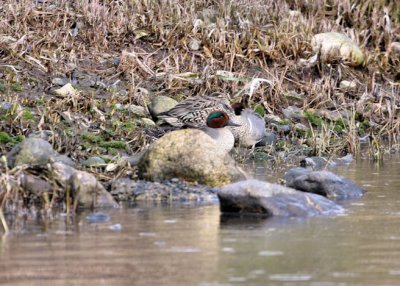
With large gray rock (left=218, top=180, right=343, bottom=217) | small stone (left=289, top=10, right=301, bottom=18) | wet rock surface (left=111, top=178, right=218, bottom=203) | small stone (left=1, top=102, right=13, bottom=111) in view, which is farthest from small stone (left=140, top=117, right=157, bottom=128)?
small stone (left=289, top=10, right=301, bottom=18)

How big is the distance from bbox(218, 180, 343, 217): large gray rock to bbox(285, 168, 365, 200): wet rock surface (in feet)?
3.29

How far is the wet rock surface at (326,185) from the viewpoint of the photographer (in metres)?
10.4

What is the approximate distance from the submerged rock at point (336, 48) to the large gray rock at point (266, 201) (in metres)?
7.59

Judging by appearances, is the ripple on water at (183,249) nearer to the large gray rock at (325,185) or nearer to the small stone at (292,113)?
the large gray rock at (325,185)

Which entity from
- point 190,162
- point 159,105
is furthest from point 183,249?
point 159,105

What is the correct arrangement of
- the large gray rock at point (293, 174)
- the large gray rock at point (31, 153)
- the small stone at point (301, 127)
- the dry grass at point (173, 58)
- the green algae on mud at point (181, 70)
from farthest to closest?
the small stone at point (301, 127) < the dry grass at point (173, 58) < the green algae on mud at point (181, 70) < the large gray rock at point (293, 174) < the large gray rock at point (31, 153)

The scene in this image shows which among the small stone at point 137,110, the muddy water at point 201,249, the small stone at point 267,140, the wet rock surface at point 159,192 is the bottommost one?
the muddy water at point 201,249

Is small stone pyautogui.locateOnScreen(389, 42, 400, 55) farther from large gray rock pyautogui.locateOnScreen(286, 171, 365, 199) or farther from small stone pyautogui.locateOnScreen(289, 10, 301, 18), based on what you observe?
large gray rock pyautogui.locateOnScreen(286, 171, 365, 199)

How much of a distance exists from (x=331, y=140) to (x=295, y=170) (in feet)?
9.77

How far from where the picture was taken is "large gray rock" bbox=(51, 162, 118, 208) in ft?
30.7

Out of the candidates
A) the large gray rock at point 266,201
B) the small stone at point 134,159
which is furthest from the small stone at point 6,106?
the large gray rock at point 266,201

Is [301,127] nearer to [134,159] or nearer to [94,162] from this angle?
[134,159]

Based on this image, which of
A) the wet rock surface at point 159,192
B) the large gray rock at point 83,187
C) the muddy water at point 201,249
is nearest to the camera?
the muddy water at point 201,249

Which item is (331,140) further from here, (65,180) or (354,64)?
(65,180)
